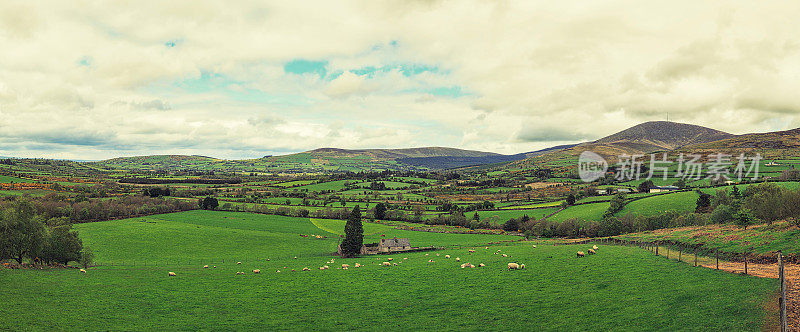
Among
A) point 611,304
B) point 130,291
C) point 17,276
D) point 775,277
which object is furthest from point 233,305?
point 775,277

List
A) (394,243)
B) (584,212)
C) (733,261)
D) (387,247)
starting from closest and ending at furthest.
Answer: (733,261)
(387,247)
(394,243)
(584,212)

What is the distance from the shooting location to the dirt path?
17359mm

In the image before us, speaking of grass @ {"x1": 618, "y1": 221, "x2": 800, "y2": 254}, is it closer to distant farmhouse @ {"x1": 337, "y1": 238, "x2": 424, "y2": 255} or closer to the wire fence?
the wire fence

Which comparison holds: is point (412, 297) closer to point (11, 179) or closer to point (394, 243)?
point (394, 243)

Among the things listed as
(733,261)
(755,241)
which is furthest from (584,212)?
(733,261)

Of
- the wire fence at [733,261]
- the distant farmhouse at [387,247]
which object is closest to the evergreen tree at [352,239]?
the distant farmhouse at [387,247]

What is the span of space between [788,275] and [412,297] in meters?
27.0

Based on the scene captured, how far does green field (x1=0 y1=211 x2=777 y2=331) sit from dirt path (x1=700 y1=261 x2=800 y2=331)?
104 cm

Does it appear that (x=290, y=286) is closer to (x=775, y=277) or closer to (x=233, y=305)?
(x=233, y=305)

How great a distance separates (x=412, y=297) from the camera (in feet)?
110

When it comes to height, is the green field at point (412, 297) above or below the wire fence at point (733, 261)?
below

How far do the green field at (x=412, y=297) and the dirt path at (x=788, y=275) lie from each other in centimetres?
104

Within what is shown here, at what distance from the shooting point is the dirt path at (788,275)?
17.4m

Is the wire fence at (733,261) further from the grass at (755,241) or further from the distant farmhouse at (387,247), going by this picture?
the distant farmhouse at (387,247)
